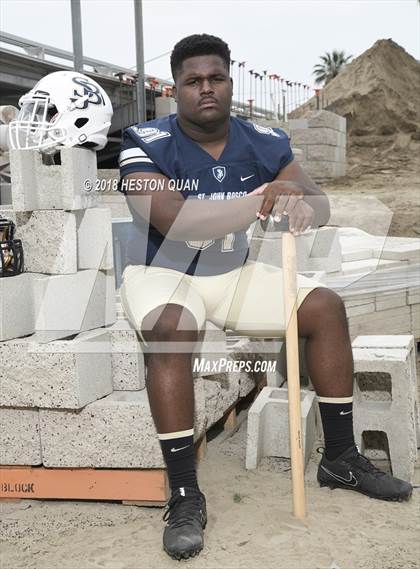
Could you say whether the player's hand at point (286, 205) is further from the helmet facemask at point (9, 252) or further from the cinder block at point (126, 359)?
the helmet facemask at point (9, 252)

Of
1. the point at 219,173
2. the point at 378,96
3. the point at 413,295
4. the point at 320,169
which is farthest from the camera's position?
the point at 378,96

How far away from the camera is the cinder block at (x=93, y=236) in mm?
3512

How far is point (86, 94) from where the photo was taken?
4152 mm

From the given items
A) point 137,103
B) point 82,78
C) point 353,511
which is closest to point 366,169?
point 137,103

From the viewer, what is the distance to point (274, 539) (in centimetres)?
290

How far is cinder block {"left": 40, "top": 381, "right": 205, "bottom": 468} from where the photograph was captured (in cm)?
330

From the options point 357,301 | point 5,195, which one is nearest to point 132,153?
point 357,301

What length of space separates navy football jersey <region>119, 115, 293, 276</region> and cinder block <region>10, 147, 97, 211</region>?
28 cm

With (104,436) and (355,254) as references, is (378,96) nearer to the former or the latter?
(355,254)

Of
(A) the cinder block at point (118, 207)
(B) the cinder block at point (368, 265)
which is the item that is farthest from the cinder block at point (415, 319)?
(A) the cinder block at point (118, 207)

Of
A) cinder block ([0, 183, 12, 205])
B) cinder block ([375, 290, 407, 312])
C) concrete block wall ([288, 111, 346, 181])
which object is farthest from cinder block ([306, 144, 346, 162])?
cinder block ([375, 290, 407, 312])

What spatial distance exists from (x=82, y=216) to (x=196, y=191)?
0.63 meters

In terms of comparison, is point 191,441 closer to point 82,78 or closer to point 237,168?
point 237,168

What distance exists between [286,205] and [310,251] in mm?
2179
